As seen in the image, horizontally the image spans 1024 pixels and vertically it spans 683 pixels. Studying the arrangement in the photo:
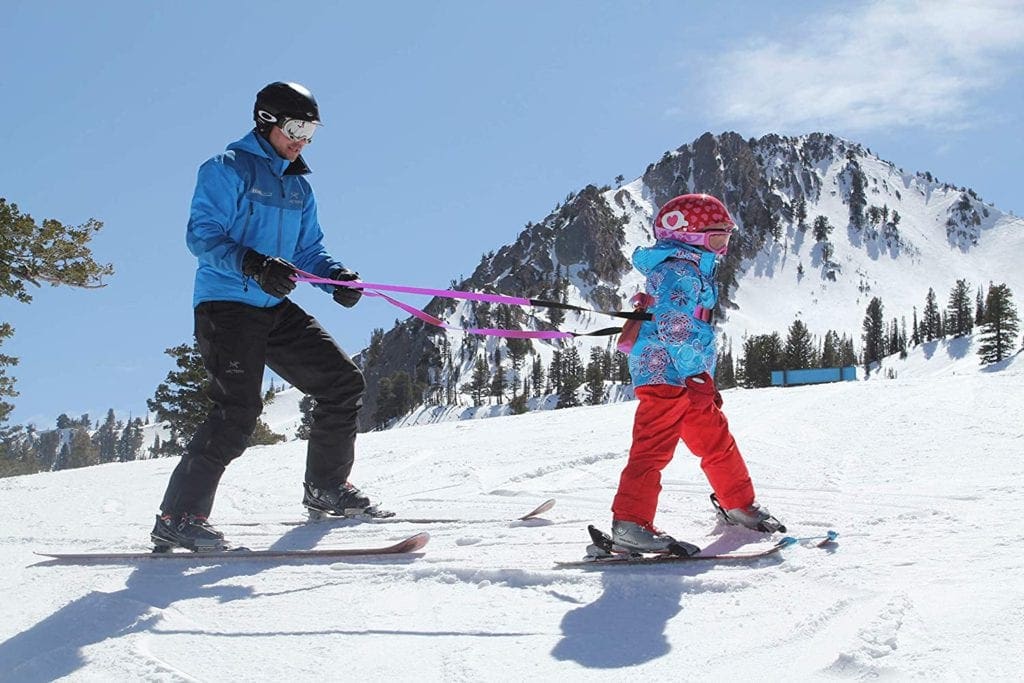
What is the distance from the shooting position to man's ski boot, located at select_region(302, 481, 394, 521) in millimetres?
4684

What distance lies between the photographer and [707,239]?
3.85 m

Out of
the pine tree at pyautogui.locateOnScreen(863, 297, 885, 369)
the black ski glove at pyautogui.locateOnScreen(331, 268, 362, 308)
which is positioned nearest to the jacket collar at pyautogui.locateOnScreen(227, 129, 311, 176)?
the black ski glove at pyautogui.locateOnScreen(331, 268, 362, 308)

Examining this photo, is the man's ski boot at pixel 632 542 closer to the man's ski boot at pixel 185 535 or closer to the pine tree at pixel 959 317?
the man's ski boot at pixel 185 535

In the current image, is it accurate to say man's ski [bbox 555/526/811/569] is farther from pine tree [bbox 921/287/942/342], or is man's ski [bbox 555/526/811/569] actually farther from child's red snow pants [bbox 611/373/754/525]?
pine tree [bbox 921/287/942/342]

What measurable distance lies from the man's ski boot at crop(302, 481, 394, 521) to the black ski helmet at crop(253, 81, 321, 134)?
205 cm

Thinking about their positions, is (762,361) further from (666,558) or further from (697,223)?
(666,558)

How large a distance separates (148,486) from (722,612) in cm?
548

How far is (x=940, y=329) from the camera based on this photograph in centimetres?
13938

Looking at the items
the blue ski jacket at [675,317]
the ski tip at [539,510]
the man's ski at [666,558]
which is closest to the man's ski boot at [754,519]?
the man's ski at [666,558]

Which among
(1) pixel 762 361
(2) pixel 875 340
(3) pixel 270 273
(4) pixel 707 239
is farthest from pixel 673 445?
(2) pixel 875 340

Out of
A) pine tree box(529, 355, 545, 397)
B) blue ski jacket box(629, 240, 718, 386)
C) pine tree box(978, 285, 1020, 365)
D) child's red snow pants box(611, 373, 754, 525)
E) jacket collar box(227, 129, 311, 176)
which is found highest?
pine tree box(978, 285, 1020, 365)

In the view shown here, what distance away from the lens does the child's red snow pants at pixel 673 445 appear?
11.7ft

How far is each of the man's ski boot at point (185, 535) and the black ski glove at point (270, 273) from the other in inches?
47.4

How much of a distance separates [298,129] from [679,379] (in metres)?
2.36
